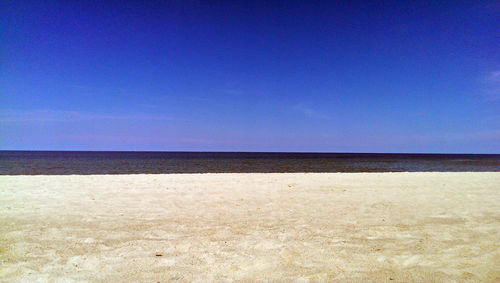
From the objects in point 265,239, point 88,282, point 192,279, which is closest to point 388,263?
point 265,239

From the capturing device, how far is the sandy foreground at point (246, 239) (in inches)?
172

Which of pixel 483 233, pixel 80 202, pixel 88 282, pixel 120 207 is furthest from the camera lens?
pixel 80 202

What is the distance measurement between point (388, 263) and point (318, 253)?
Answer: 1.06 meters

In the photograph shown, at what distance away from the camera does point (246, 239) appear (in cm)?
589

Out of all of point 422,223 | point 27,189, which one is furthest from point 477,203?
point 27,189

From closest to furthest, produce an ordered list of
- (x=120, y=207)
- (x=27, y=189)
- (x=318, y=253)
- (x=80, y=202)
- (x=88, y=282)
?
1. (x=88, y=282)
2. (x=318, y=253)
3. (x=120, y=207)
4. (x=80, y=202)
5. (x=27, y=189)

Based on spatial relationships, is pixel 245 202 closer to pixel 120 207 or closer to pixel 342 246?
pixel 120 207

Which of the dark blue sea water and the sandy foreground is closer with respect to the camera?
the sandy foreground

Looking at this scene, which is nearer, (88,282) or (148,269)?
(88,282)

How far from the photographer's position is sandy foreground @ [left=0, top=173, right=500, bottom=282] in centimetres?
438

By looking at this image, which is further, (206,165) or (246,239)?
(206,165)

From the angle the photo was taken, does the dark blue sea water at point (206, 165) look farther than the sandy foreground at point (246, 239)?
Yes

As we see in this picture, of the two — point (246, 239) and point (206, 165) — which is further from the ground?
point (246, 239)

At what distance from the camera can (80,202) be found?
9.49m
